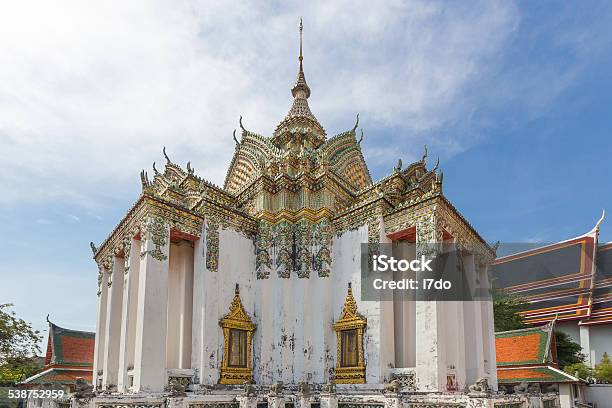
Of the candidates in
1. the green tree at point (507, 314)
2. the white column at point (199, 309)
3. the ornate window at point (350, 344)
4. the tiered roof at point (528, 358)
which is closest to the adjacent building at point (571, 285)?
the green tree at point (507, 314)

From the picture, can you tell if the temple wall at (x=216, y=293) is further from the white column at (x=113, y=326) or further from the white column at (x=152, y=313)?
the white column at (x=113, y=326)

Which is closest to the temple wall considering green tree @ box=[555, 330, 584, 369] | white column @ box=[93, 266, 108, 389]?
white column @ box=[93, 266, 108, 389]

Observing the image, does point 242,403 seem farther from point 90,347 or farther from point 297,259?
point 90,347

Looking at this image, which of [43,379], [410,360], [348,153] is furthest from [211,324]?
[43,379]

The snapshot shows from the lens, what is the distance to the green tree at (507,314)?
27.2m

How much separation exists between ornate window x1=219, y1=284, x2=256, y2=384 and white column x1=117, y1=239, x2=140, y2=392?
84.7 inches

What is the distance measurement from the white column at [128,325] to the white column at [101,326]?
3147mm

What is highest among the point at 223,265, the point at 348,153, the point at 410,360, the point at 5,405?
the point at 348,153

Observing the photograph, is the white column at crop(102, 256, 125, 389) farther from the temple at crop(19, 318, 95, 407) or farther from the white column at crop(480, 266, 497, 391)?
the white column at crop(480, 266, 497, 391)

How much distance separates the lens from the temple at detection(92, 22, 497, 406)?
11.5 meters

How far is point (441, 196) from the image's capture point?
39.2 ft

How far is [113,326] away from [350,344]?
663 centimetres

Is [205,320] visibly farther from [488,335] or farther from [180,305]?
[488,335]

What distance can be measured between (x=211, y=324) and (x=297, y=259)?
3068mm
